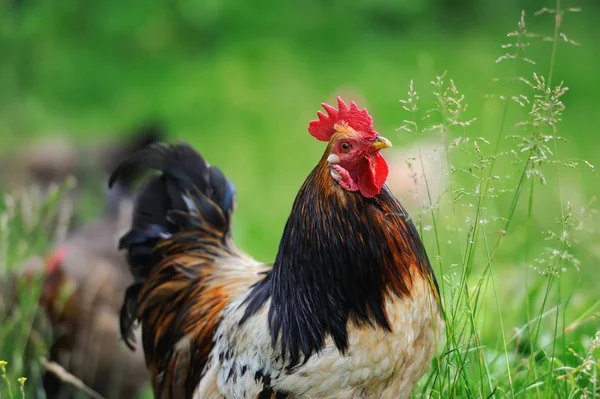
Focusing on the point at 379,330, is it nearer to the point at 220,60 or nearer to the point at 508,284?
the point at 508,284

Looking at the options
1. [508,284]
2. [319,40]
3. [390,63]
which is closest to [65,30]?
[319,40]

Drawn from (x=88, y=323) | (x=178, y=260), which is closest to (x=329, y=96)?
(x=88, y=323)

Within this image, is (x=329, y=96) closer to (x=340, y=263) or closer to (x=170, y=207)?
(x=170, y=207)

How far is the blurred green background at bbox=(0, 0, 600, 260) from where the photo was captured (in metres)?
9.20

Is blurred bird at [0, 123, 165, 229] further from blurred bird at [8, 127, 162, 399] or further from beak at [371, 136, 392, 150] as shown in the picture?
beak at [371, 136, 392, 150]

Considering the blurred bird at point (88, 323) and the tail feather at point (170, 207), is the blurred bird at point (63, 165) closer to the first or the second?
the blurred bird at point (88, 323)

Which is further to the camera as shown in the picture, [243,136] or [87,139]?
[243,136]

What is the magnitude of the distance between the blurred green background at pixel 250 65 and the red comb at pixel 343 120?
5399 mm

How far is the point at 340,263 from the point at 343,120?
51 centimetres

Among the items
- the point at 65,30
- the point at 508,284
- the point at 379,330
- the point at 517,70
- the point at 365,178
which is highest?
the point at 65,30

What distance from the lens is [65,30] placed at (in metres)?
11.4

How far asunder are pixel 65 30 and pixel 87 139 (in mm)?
4148

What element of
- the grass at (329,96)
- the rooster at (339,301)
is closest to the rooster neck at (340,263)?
the rooster at (339,301)

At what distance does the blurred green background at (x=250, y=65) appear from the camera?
9.20m
